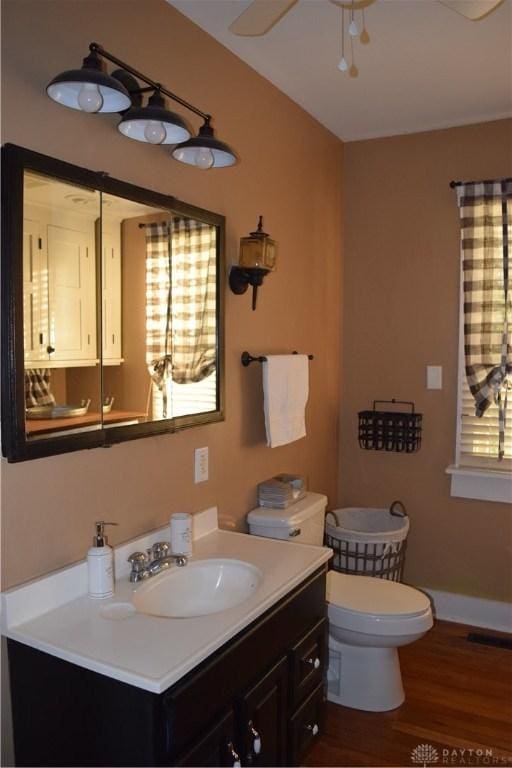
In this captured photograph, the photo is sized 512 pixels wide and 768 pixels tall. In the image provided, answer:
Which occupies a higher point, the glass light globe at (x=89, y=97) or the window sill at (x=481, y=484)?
the glass light globe at (x=89, y=97)

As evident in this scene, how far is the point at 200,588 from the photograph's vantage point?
192cm

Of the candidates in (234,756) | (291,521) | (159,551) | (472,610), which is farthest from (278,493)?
(472,610)

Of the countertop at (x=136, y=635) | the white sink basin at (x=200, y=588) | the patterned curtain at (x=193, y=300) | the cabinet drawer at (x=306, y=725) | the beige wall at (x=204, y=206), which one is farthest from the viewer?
the patterned curtain at (x=193, y=300)

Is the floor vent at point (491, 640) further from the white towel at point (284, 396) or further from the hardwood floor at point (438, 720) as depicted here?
the white towel at point (284, 396)

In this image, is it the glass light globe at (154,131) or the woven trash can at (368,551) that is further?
the woven trash can at (368,551)

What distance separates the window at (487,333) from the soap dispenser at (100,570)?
2.12 metres

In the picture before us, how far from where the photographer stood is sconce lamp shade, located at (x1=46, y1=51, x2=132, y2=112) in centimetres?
146

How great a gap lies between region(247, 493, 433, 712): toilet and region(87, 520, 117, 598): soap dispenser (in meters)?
0.92

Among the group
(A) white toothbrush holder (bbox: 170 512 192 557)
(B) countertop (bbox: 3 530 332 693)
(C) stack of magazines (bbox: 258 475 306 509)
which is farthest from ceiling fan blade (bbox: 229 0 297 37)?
(C) stack of magazines (bbox: 258 475 306 509)

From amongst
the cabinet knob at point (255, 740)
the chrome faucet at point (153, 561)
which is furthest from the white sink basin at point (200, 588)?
the cabinet knob at point (255, 740)

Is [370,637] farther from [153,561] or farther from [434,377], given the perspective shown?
[434,377]

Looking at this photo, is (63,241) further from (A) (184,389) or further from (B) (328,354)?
(B) (328,354)

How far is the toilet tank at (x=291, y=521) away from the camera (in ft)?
8.13

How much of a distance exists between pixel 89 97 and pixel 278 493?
1.67 metres
